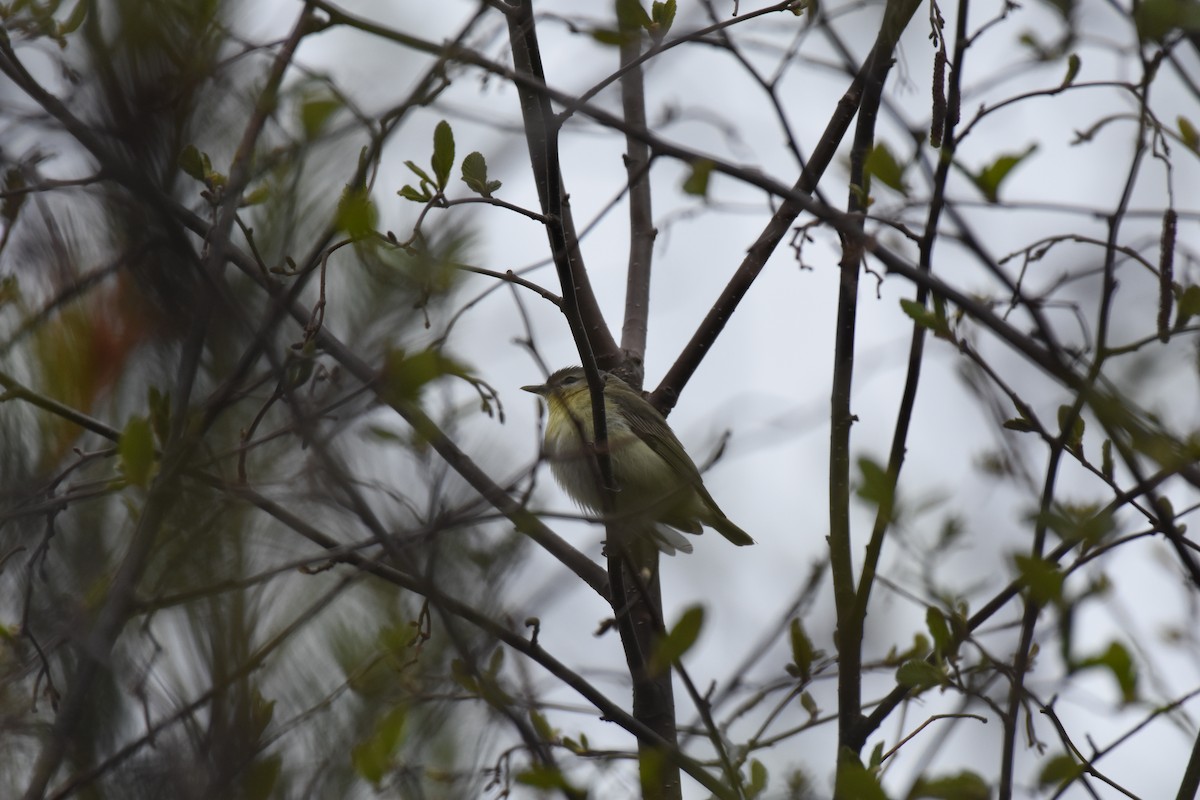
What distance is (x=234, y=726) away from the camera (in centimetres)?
199

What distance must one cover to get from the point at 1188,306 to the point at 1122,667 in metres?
0.79

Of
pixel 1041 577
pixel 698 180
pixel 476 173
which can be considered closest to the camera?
pixel 1041 577

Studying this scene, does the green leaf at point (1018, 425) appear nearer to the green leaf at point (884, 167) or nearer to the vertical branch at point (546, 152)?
the green leaf at point (884, 167)

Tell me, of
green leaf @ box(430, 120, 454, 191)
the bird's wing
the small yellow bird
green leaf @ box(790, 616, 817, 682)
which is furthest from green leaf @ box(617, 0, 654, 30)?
the small yellow bird

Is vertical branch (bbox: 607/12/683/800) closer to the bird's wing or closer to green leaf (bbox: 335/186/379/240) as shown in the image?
the bird's wing

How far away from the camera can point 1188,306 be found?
7.82 feet

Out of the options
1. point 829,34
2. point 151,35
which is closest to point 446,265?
point 151,35

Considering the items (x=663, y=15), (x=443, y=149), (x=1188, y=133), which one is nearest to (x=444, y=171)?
(x=443, y=149)

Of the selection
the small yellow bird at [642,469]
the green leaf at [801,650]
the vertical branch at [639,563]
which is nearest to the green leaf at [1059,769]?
the vertical branch at [639,563]

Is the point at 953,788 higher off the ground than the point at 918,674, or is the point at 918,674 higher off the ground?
the point at 918,674

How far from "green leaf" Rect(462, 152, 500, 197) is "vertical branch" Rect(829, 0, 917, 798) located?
2.90 feet

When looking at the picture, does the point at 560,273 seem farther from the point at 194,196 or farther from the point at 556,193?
the point at 194,196

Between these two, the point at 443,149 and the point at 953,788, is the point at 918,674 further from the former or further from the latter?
the point at 443,149

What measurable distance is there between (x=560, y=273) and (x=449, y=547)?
2.76 feet
